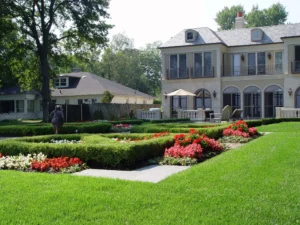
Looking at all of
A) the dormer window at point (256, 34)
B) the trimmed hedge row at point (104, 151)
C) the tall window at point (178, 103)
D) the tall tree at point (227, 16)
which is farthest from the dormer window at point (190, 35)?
the tall tree at point (227, 16)

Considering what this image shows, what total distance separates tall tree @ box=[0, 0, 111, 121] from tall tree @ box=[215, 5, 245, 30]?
45.0 metres

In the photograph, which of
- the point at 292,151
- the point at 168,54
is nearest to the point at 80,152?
the point at 292,151

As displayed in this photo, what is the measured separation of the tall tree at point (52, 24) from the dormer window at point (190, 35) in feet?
23.1

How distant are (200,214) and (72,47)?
3016 centimetres

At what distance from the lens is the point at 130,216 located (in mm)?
4785

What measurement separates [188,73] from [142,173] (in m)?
25.6

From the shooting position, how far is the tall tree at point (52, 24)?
30.1 m

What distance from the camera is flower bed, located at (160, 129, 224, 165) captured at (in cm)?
922

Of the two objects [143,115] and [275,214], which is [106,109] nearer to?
[143,115]

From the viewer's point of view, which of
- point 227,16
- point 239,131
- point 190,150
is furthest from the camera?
point 227,16

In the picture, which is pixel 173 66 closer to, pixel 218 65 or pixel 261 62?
pixel 218 65

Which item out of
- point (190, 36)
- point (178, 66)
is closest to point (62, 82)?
point (178, 66)

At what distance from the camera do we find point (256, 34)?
106 ft

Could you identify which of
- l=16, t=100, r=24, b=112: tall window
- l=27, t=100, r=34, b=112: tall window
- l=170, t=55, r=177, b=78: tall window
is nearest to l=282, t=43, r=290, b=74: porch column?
l=170, t=55, r=177, b=78: tall window
